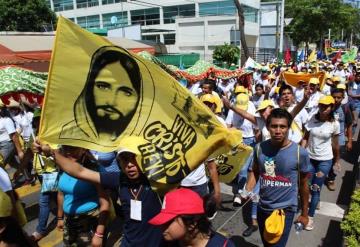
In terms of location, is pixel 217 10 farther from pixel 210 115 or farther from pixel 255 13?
pixel 210 115

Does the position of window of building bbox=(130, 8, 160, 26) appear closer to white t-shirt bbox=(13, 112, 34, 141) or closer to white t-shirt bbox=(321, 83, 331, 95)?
white t-shirt bbox=(321, 83, 331, 95)

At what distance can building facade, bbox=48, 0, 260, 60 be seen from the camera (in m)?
46.6

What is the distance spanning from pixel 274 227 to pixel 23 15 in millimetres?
42292

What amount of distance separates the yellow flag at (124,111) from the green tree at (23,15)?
4149 centimetres

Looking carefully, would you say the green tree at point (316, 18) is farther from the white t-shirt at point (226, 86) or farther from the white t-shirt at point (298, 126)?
the white t-shirt at point (298, 126)

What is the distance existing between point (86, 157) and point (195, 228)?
6.00ft

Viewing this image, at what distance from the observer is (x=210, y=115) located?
361 cm

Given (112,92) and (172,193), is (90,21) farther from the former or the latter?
(172,193)

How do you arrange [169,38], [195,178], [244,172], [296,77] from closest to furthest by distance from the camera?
1. [195,178]
2. [244,172]
3. [296,77]
4. [169,38]

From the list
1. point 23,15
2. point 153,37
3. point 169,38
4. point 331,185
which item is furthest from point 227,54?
point 331,185

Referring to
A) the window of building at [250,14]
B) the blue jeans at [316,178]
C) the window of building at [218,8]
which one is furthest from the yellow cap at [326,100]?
the window of building at [250,14]

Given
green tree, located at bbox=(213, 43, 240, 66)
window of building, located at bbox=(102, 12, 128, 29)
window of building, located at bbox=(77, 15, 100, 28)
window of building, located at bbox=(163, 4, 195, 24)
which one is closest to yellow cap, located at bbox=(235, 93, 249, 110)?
green tree, located at bbox=(213, 43, 240, 66)

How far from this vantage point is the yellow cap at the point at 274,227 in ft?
12.2

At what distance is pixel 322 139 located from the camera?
5852 millimetres
